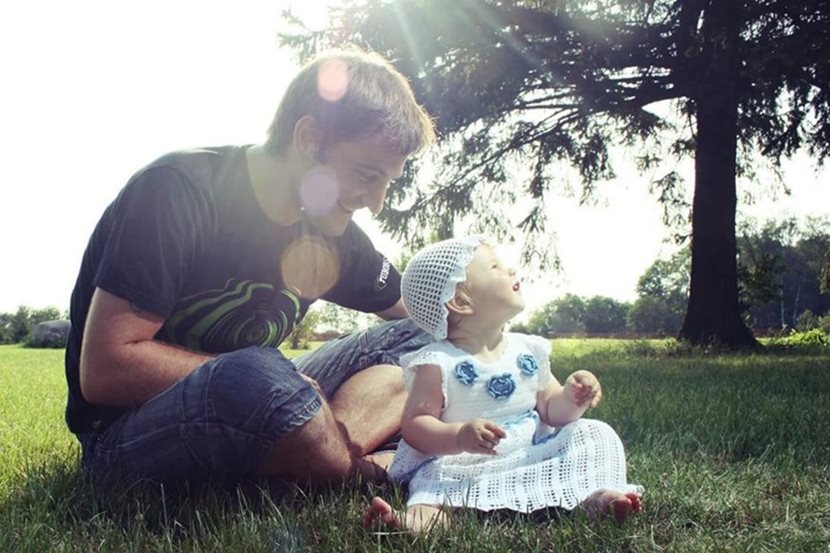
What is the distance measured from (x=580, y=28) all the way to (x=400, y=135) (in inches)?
359

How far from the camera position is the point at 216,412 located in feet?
6.95

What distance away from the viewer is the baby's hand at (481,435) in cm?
199

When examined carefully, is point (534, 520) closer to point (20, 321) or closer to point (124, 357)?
point (124, 357)

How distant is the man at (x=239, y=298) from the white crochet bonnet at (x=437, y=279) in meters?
0.27

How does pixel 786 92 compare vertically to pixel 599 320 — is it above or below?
above

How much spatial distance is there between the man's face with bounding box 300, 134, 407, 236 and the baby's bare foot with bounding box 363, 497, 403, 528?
0.98 m

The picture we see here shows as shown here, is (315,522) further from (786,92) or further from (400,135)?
(786,92)

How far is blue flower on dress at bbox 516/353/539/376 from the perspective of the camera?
2.46 meters

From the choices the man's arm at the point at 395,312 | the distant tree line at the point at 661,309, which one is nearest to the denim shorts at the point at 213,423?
the man's arm at the point at 395,312

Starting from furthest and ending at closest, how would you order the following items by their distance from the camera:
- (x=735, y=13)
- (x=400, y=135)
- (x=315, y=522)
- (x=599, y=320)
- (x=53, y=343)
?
(x=599, y=320), (x=53, y=343), (x=735, y=13), (x=400, y=135), (x=315, y=522)

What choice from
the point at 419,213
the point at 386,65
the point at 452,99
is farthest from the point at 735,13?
the point at 386,65

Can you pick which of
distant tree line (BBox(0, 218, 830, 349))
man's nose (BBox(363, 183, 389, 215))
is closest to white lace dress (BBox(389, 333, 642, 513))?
man's nose (BBox(363, 183, 389, 215))

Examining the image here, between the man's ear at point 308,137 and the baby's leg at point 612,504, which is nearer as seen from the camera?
the baby's leg at point 612,504

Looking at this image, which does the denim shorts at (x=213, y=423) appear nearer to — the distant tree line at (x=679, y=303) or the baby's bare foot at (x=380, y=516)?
the baby's bare foot at (x=380, y=516)
